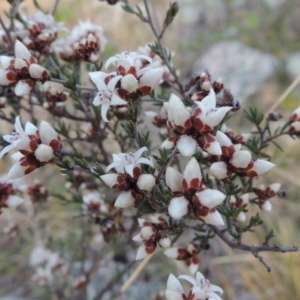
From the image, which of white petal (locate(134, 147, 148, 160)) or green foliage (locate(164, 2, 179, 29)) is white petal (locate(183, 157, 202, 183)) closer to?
white petal (locate(134, 147, 148, 160))

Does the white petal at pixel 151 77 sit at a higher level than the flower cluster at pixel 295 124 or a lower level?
higher

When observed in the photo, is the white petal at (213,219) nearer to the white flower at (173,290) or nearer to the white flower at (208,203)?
the white flower at (208,203)

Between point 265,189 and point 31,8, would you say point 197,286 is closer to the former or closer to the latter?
point 265,189

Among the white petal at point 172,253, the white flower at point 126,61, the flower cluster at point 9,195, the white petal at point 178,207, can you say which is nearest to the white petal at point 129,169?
the white petal at point 178,207

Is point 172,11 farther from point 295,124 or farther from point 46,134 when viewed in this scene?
point 46,134

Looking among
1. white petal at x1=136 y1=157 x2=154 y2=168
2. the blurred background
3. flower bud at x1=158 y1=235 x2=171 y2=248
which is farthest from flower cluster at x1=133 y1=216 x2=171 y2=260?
the blurred background

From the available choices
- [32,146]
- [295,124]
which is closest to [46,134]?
[32,146]

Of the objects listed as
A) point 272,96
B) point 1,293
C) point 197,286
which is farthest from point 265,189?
point 272,96

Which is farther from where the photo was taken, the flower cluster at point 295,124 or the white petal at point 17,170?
the flower cluster at point 295,124
